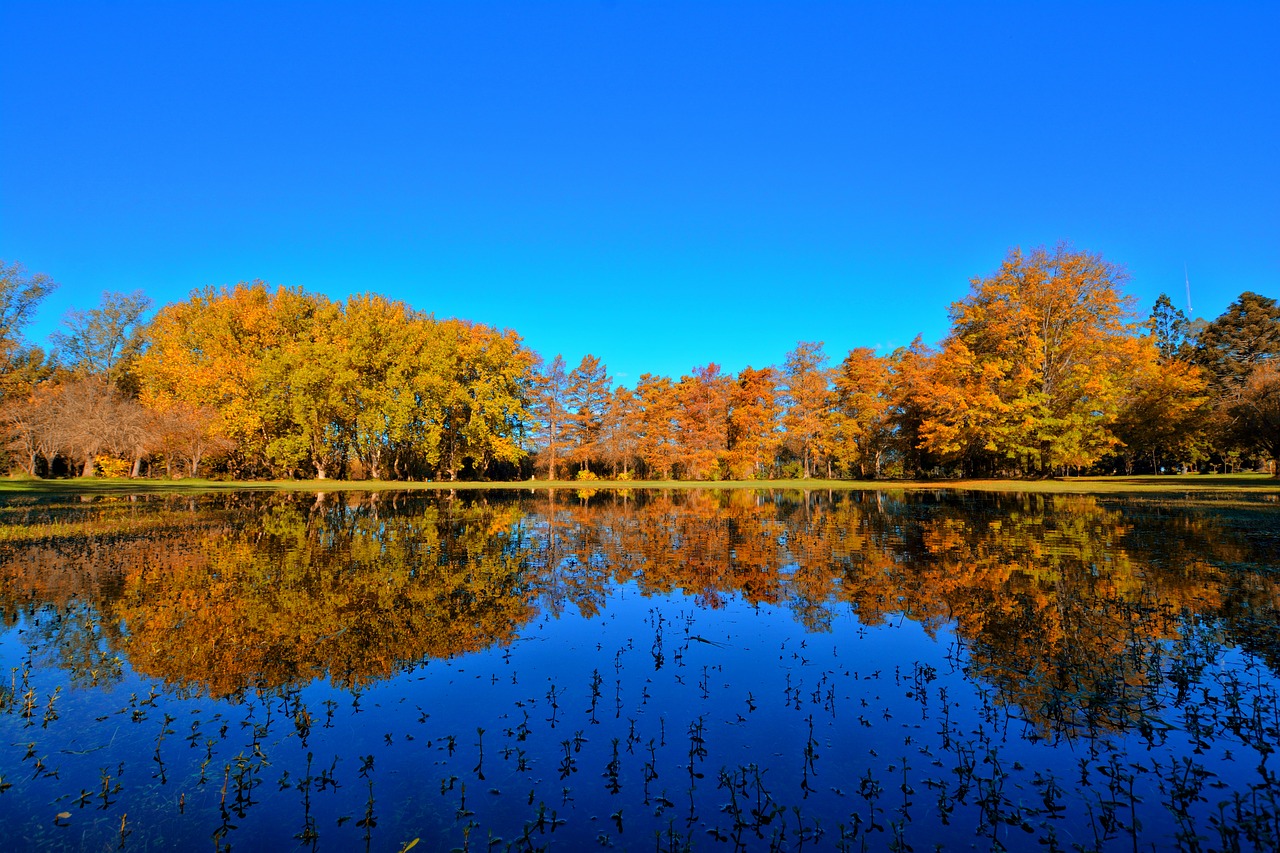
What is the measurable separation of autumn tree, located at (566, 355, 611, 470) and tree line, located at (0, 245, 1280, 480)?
247 millimetres

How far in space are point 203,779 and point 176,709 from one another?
5.92 feet

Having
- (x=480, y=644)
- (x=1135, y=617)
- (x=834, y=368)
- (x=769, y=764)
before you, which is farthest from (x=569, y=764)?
(x=834, y=368)

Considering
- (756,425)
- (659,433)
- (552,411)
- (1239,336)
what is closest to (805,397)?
(756,425)

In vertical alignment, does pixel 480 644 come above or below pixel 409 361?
below

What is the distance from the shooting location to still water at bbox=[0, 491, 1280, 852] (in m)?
4.52

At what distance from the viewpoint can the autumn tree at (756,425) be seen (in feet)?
218

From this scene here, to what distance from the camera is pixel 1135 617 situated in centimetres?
948

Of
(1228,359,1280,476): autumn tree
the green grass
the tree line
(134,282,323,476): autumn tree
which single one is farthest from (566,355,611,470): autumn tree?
(1228,359,1280,476): autumn tree

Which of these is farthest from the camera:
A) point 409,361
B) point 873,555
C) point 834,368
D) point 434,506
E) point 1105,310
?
point 834,368

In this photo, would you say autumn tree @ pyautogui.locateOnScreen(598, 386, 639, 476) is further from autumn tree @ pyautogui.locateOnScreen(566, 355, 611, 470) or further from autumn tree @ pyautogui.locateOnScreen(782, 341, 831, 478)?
autumn tree @ pyautogui.locateOnScreen(782, 341, 831, 478)

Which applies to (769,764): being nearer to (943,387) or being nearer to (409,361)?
(943,387)

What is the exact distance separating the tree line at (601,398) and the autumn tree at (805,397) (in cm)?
22

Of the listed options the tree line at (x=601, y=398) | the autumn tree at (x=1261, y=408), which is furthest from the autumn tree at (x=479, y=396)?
the autumn tree at (x=1261, y=408)

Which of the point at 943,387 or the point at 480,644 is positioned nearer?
the point at 480,644
